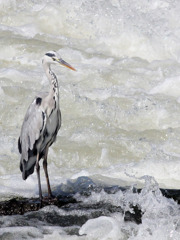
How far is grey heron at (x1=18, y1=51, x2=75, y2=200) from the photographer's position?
561cm

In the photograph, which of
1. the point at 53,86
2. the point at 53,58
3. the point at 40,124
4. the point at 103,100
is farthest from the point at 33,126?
the point at 103,100

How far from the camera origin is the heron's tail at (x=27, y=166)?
5.75m

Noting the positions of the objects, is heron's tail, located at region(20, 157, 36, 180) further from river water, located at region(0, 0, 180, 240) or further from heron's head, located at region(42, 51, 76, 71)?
heron's head, located at region(42, 51, 76, 71)

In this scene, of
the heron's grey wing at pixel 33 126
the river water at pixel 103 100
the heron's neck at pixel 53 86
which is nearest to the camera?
the river water at pixel 103 100

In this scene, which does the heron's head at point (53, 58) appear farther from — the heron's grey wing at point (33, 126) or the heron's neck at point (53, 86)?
the heron's grey wing at point (33, 126)

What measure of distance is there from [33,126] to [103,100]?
10.4 feet

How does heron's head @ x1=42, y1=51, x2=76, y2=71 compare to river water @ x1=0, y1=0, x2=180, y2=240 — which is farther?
heron's head @ x1=42, y1=51, x2=76, y2=71

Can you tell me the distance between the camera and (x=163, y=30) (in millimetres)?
11086

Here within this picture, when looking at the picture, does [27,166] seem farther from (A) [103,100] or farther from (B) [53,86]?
(A) [103,100]

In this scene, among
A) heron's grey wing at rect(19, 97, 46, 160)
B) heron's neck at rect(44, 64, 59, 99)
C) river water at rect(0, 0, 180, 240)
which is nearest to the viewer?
river water at rect(0, 0, 180, 240)

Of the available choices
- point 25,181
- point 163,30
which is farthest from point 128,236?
point 163,30

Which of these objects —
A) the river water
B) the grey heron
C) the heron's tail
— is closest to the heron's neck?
the grey heron

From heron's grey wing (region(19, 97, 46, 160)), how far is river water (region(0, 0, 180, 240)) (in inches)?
20.8

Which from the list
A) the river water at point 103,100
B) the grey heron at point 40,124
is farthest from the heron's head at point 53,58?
the river water at point 103,100
